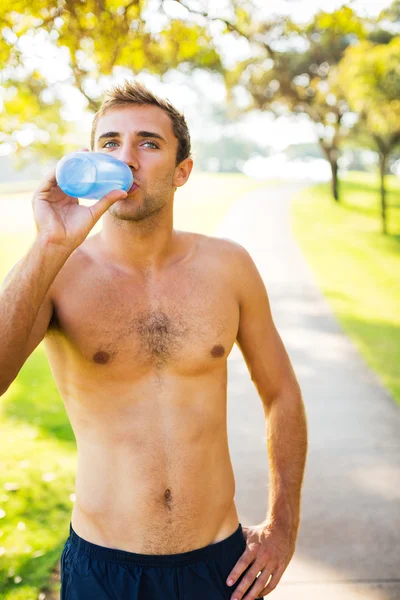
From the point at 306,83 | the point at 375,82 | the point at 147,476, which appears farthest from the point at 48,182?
the point at 306,83

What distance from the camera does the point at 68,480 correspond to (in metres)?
5.09

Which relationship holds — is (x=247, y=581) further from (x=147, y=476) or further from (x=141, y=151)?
(x=141, y=151)

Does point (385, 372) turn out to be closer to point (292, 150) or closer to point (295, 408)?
point (295, 408)

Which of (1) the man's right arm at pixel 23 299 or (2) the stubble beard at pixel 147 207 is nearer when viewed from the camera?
(1) the man's right arm at pixel 23 299

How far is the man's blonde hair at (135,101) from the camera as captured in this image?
7.66ft

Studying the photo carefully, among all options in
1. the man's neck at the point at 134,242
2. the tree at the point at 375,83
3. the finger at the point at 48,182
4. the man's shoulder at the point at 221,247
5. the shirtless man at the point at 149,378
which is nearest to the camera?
the finger at the point at 48,182

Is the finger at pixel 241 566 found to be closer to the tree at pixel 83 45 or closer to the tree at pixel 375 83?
the tree at pixel 83 45

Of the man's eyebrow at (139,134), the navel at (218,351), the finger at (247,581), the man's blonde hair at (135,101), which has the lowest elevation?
the finger at (247,581)

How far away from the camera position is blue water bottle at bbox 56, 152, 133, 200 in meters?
1.86

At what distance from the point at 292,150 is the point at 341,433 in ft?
199

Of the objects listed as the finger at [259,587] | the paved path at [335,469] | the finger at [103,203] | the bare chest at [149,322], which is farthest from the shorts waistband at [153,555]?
the paved path at [335,469]

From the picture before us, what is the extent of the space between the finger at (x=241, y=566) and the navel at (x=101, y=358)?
2.59 ft

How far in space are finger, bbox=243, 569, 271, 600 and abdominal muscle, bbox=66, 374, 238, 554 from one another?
0.17 metres

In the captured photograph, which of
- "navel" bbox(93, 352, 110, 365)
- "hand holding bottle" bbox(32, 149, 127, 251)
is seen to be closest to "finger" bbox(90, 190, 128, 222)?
"hand holding bottle" bbox(32, 149, 127, 251)
